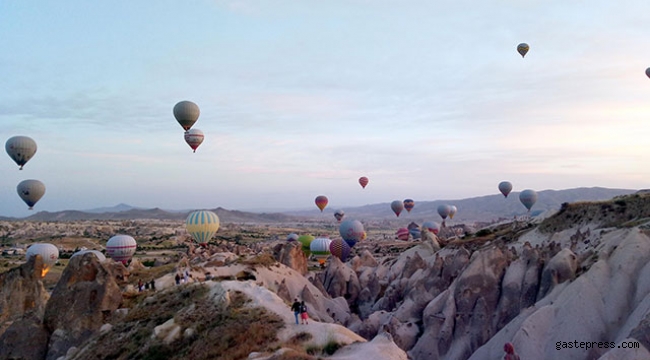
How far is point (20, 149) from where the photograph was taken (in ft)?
170

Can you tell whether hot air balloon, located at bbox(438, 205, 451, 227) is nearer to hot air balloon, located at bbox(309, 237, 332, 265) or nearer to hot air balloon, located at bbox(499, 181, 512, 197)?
hot air balloon, located at bbox(499, 181, 512, 197)

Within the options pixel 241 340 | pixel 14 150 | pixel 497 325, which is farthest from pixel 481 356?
pixel 14 150

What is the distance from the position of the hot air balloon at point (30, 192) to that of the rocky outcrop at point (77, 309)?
37.4 m

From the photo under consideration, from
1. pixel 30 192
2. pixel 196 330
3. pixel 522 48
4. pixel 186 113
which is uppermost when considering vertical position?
pixel 522 48

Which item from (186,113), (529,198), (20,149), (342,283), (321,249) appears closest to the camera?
(342,283)

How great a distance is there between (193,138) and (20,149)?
17.7m

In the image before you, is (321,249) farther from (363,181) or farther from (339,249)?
(363,181)

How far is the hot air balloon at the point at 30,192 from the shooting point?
5719 centimetres

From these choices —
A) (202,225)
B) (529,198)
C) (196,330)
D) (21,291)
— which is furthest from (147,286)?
(529,198)

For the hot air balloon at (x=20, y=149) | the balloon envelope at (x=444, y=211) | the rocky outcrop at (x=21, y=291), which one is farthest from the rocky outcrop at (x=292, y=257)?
the balloon envelope at (x=444, y=211)

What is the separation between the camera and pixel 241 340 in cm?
1616

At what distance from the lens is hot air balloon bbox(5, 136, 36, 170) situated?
5175cm

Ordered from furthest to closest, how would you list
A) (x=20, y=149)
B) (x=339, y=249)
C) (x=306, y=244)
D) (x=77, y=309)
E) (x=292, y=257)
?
(x=306, y=244), (x=339, y=249), (x=20, y=149), (x=292, y=257), (x=77, y=309)

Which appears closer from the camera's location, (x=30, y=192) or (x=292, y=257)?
(x=292, y=257)
